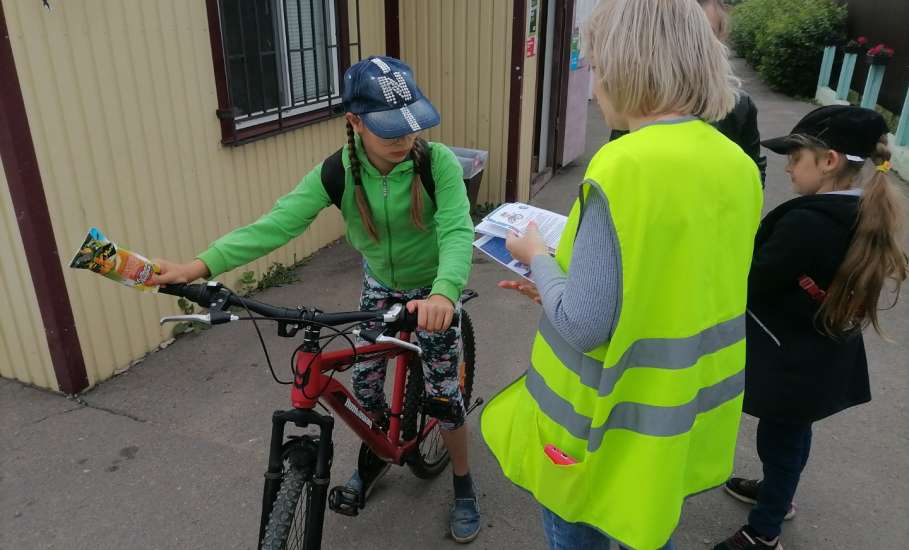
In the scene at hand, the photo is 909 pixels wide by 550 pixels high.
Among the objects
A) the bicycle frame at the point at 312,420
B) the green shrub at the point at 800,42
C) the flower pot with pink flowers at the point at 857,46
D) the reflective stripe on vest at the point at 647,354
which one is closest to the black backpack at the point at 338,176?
the bicycle frame at the point at 312,420

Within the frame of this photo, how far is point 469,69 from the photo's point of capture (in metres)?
6.50

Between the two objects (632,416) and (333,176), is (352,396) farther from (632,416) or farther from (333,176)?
(632,416)

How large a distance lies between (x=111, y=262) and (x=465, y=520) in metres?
1.76

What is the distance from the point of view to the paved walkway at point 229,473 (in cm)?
280

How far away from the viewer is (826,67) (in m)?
14.6

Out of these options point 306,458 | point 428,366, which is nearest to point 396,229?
point 428,366

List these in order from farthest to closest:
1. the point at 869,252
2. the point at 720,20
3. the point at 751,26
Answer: the point at 751,26 < the point at 720,20 < the point at 869,252

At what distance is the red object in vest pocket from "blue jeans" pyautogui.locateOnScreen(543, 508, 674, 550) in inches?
10.3

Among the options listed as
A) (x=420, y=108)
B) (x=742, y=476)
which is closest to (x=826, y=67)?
(x=742, y=476)

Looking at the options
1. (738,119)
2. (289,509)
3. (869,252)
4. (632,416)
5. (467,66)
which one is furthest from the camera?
(467,66)

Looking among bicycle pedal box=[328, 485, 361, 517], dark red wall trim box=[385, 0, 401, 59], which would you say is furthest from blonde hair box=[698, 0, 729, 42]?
dark red wall trim box=[385, 0, 401, 59]

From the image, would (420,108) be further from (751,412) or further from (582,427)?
(751,412)

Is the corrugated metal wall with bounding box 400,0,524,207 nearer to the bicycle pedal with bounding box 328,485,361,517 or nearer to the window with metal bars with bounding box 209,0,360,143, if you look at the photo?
the window with metal bars with bounding box 209,0,360,143

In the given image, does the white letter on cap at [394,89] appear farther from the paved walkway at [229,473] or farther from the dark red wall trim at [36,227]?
the dark red wall trim at [36,227]
